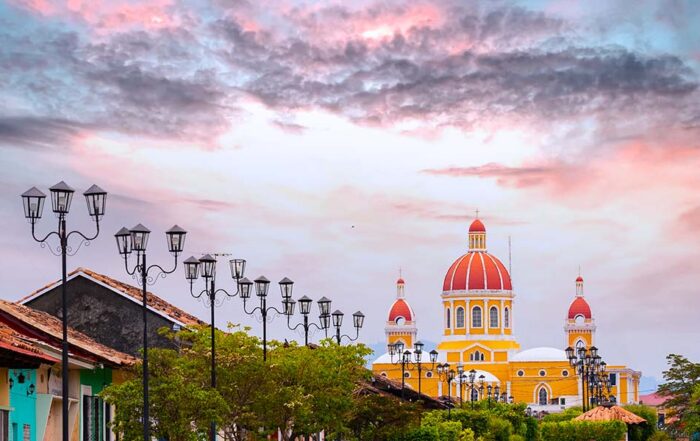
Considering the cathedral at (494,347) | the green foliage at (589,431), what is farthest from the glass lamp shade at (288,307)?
the cathedral at (494,347)

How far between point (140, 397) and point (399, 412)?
1497 centimetres

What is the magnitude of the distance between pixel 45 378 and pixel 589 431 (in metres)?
39.5

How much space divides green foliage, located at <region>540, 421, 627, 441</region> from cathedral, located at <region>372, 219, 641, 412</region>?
108 m

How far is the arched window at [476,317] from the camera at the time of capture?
182m

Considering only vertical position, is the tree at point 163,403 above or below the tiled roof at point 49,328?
below

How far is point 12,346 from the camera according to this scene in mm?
22641

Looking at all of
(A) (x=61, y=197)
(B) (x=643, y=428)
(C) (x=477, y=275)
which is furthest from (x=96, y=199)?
(C) (x=477, y=275)

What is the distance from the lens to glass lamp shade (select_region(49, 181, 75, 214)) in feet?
79.0

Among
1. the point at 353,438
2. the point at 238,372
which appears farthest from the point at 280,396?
the point at 353,438

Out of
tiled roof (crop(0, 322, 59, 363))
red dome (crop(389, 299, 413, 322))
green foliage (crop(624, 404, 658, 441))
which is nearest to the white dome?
red dome (crop(389, 299, 413, 322))

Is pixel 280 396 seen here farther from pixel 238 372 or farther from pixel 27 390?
pixel 27 390

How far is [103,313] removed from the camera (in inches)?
1692

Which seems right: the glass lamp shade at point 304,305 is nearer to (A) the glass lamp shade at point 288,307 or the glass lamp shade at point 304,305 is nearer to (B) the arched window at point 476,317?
(A) the glass lamp shade at point 288,307

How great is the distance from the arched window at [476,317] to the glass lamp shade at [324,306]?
14119cm
